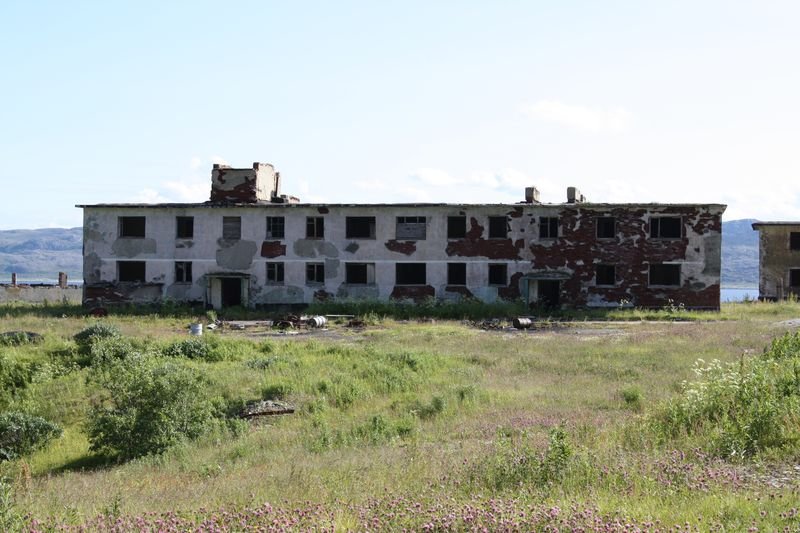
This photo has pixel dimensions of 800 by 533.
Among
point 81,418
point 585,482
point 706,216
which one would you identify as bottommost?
point 81,418

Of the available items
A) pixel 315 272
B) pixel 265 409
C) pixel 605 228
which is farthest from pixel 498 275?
pixel 265 409

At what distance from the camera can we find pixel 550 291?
42.6 m

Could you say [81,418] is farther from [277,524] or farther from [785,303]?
[785,303]

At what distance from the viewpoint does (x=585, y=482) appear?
8.02m

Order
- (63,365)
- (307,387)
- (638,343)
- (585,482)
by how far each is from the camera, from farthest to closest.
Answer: (638,343) → (63,365) → (307,387) → (585,482)

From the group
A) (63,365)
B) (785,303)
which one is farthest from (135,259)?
(785,303)

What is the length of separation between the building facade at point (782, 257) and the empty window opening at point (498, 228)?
2039 cm

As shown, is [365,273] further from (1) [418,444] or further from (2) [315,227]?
(1) [418,444]

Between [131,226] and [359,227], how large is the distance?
13.1 m

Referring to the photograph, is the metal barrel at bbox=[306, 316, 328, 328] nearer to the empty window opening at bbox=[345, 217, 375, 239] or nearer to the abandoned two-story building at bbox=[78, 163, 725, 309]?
the abandoned two-story building at bbox=[78, 163, 725, 309]

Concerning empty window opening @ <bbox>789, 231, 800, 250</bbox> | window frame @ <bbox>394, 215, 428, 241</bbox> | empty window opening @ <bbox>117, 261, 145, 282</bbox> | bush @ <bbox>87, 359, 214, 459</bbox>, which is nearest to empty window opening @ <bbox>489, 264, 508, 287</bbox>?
window frame @ <bbox>394, 215, 428, 241</bbox>

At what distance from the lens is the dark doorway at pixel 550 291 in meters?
42.4

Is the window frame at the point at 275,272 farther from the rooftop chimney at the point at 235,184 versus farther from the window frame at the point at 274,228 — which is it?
the rooftop chimney at the point at 235,184

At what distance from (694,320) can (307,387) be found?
24234 mm
